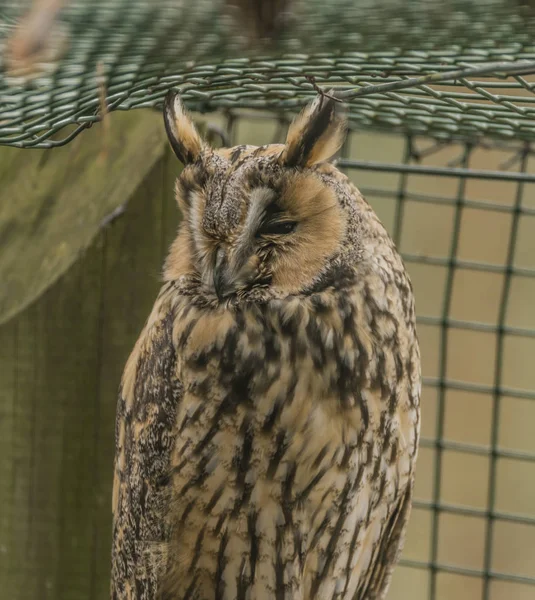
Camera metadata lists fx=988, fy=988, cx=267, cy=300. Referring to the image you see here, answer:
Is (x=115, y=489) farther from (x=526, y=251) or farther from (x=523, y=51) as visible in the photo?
(x=526, y=251)

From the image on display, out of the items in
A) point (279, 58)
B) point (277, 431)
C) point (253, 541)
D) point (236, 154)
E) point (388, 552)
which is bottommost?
point (388, 552)

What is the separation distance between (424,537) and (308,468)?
3044 millimetres

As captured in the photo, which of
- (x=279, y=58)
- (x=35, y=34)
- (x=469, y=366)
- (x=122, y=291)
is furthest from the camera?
(x=469, y=366)

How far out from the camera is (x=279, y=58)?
1.16 m

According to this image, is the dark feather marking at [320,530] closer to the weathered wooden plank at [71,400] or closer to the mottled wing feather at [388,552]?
the mottled wing feather at [388,552]

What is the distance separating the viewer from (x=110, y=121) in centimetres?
177

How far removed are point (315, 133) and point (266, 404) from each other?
20.0 inches

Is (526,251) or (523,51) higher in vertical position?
(523,51)

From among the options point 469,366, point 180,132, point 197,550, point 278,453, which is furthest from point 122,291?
point 469,366

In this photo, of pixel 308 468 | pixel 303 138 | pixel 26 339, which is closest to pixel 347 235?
pixel 303 138

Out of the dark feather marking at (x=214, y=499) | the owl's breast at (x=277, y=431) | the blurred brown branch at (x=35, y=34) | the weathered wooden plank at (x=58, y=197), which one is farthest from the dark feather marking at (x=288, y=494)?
the blurred brown branch at (x=35, y=34)

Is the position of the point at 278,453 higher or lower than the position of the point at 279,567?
higher

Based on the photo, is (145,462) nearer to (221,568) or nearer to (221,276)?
(221,568)

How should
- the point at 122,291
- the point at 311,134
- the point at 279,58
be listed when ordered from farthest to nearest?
the point at 122,291 → the point at 311,134 → the point at 279,58
